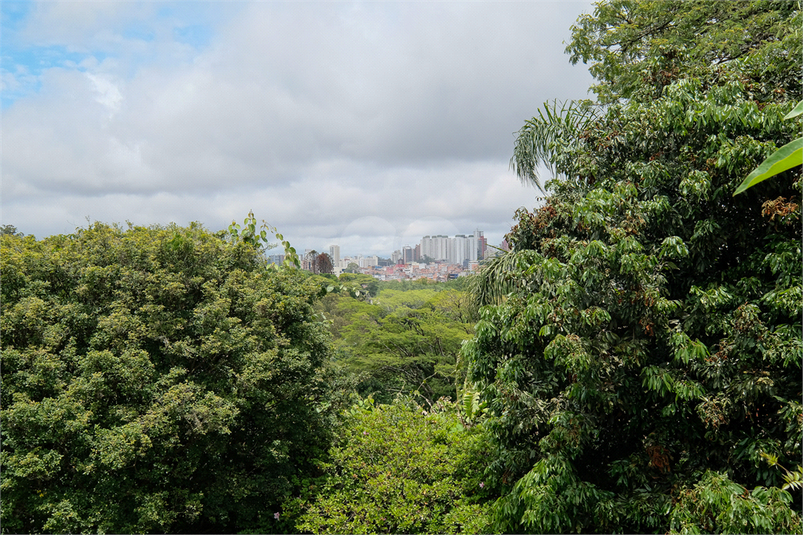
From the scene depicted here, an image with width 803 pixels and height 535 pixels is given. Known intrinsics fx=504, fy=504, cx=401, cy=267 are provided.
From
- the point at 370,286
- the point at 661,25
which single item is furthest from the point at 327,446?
the point at 370,286

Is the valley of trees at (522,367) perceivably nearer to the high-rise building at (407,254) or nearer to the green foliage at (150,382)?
the green foliage at (150,382)

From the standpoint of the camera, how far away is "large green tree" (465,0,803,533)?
384 cm

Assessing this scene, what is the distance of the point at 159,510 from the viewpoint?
4.95m

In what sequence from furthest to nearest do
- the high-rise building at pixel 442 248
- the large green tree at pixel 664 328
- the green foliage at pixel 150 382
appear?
the high-rise building at pixel 442 248 → the green foliage at pixel 150 382 → the large green tree at pixel 664 328

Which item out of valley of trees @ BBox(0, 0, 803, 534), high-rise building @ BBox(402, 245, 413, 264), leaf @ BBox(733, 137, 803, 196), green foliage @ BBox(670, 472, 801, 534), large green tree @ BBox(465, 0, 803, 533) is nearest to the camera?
leaf @ BBox(733, 137, 803, 196)

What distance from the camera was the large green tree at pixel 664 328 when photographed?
384 centimetres

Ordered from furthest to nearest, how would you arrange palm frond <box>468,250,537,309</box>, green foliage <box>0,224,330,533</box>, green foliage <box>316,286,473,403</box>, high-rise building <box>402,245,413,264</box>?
high-rise building <box>402,245,413,264</box>
green foliage <box>316,286,473,403</box>
palm frond <box>468,250,537,309</box>
green foliage <box>0,224,330,533</box>

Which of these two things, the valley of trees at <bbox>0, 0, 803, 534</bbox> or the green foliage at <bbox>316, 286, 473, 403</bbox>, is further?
the green foliage at <bbox>316, 286, 473, 403</bbox>

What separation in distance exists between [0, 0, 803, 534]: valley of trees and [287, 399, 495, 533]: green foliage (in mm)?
28

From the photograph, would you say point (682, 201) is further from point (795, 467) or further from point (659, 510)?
point (659, 510)

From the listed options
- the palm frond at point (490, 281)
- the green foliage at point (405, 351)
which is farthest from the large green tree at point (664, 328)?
the green foliage at point (405, 351)

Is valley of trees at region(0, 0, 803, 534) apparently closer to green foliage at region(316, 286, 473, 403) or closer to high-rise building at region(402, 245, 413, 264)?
green foliage at region(316, 286, 473, 403)

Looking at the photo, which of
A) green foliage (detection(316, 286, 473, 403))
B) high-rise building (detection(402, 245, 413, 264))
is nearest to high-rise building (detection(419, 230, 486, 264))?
high-rise building (detection(402, 245, 413, 264))

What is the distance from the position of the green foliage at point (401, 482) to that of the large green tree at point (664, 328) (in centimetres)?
84
